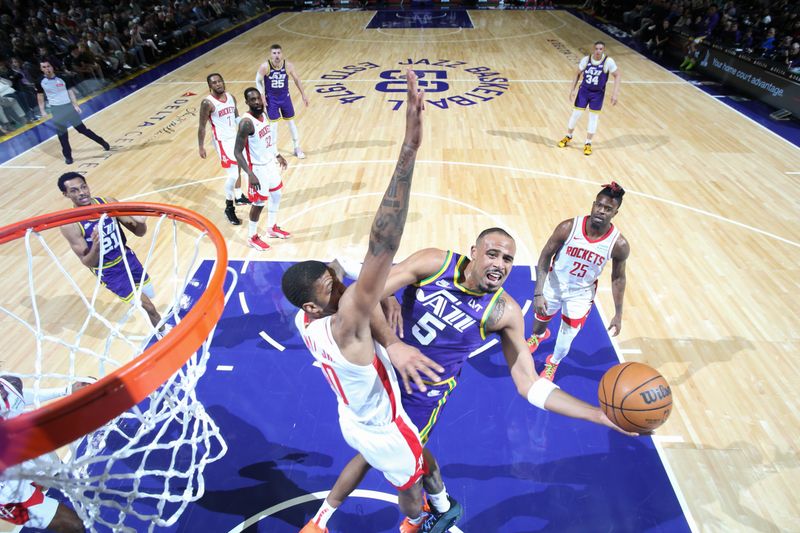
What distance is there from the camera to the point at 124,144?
9000mm

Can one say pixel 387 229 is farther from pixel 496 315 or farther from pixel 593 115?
pixel 593 115

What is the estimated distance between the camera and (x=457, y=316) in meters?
2.69

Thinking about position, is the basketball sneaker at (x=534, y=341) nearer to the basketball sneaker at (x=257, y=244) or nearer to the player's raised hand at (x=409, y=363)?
the player's raised hand at (x=409, y=363)

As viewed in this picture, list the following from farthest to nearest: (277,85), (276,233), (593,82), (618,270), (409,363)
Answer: (593,82)
(277,85)
(276,233)
(618,270)
(409,363)

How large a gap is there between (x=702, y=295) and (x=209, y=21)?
19.7 meters

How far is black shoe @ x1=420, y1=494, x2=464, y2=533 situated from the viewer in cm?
298

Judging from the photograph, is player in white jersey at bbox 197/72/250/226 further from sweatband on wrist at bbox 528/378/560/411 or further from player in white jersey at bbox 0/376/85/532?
sweatband on wrist at bbox 528/378/560/411

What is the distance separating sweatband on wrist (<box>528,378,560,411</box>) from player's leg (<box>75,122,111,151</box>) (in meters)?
8.92

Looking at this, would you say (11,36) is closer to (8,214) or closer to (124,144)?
(124,144)

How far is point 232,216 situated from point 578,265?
4604 millimetres

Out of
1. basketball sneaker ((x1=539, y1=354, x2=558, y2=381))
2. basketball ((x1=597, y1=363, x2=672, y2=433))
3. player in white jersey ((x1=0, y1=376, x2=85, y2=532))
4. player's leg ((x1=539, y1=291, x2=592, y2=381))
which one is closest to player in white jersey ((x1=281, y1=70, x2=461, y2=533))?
basketball ((x1=597, y1=363, x2=672, y2=433))

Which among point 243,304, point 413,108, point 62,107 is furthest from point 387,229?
point 62,107

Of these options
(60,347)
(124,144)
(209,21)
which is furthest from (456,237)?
(209,21)

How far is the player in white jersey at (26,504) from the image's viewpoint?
2.46 metres
